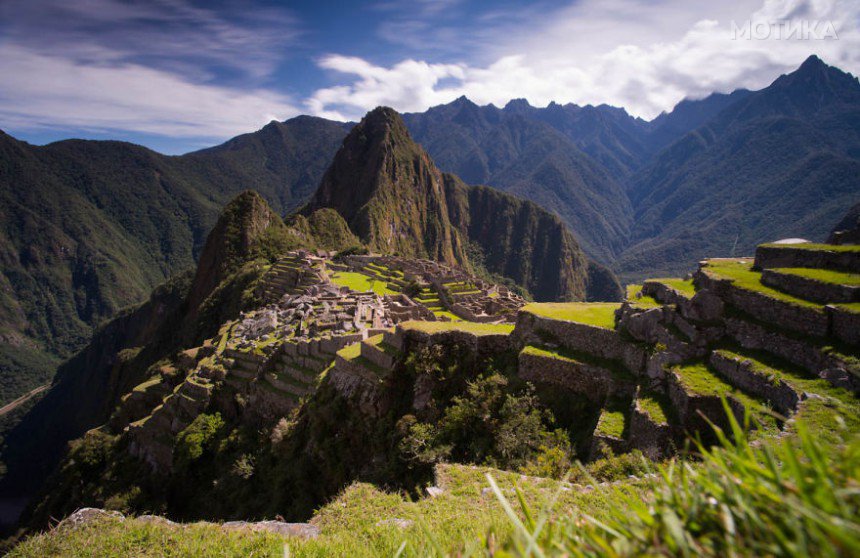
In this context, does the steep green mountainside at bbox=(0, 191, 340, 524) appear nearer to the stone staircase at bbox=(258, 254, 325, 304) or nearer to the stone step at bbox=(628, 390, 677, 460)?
the stone staircase at bbox=(258, 254, 325, 304)

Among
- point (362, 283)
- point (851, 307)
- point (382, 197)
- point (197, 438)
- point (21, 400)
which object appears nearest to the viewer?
point (851, 307)

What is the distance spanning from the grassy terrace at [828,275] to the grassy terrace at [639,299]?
10.2 ft

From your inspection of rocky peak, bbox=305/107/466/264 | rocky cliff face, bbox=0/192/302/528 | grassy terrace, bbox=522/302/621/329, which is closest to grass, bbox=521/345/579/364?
grassy terrace, bbox=522/302/621/329

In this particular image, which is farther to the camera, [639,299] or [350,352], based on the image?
[350,352]

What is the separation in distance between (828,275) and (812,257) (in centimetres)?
217

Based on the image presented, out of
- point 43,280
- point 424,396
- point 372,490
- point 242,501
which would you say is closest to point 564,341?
point 424,396

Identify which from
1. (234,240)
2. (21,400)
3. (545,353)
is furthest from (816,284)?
(21,400)

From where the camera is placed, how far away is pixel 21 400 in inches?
4887

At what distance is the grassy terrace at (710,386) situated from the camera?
8.05m

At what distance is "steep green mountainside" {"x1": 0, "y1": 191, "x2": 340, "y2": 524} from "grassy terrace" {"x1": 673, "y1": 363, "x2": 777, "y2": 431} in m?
53.9

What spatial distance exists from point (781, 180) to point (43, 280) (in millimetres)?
316915

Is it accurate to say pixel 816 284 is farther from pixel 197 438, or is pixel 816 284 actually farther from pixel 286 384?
pixel 197 438

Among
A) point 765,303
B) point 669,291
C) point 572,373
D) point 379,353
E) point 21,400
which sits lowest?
point 21,400

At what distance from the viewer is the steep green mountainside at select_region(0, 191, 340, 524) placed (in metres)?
67.8
